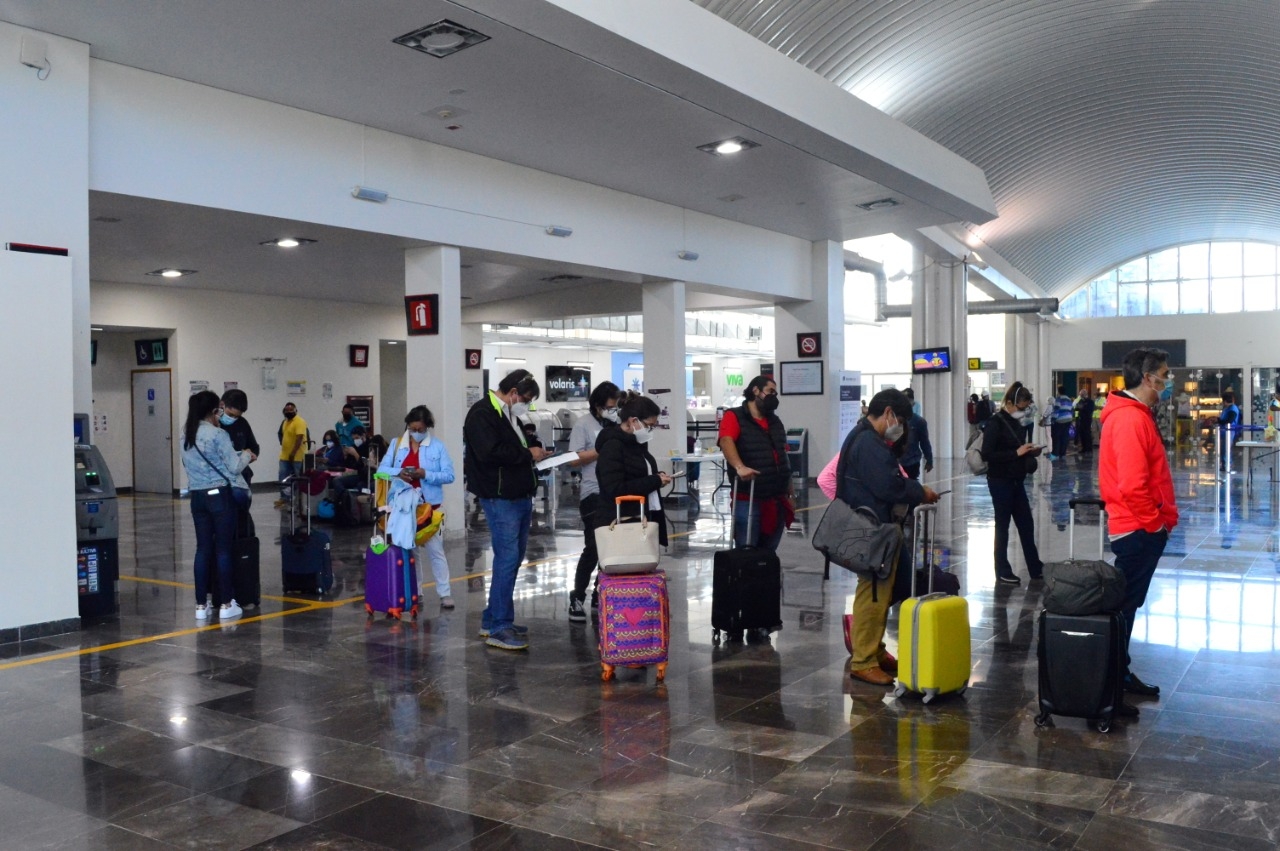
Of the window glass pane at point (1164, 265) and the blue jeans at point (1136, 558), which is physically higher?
the window glass pane at point (1164, 265)

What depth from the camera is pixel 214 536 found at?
7.18 metres

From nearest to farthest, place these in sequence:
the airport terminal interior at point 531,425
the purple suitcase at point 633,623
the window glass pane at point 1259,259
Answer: the airport terminal interior at point 531,425
the purple suitcase at point 633,623
the window glass pane at point 1259,259

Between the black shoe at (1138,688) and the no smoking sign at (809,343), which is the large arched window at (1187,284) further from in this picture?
the black shoe at (1138,688)

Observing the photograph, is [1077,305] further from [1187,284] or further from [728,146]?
[728,146]

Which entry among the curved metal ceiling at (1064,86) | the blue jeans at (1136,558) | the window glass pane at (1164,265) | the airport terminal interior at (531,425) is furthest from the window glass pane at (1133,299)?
the blue jeans at (1136,558)

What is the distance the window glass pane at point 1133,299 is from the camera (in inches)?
1433

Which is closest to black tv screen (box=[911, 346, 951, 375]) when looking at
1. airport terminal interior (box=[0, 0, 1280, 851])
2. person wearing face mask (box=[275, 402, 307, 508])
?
airport terminal interior (box=[0, 0, 1280, 851])

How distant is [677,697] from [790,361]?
1245 centimetres

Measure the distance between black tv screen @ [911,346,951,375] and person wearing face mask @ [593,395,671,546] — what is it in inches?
773

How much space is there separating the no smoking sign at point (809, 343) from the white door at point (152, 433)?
1017cm

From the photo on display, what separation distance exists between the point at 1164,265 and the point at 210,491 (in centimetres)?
3662

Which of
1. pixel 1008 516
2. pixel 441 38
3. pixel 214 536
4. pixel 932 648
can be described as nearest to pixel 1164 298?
pixel 1008 516

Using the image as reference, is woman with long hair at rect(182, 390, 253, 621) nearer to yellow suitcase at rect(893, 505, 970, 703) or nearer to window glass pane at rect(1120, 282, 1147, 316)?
yellow suitcase at rect(893, 505, 970, 703)

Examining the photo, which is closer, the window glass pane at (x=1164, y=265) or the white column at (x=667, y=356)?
the white column at (x=667, y=356)
